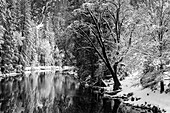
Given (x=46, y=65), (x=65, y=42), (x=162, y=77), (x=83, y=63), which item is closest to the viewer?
(x=162, y=77)

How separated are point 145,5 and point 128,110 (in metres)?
8.18

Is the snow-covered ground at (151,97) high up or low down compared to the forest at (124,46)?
down

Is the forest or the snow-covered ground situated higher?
the forest

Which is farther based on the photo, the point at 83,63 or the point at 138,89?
the point at 83,63

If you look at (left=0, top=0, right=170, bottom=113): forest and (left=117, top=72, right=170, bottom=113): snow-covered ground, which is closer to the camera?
(left=117, top=72, right=170, bottom=113): snow-covered ground

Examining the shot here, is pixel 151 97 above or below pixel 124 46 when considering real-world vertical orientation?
below

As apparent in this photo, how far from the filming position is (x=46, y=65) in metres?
85.6

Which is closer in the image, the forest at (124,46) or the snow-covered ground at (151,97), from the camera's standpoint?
the snow-covered ground at (151,97)

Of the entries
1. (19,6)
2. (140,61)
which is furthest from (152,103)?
(19,6)

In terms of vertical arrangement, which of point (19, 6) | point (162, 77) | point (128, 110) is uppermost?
point (19, 6)

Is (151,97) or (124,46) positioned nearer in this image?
(151,97)

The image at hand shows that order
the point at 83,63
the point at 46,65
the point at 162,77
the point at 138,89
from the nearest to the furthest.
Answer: the point at 162,77 < the point at 138,89 < the point at 83,63 < the point at 46,65

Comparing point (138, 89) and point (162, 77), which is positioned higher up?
point (162, 77)

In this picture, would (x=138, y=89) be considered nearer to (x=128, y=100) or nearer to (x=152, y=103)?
(x=128, y=100)
